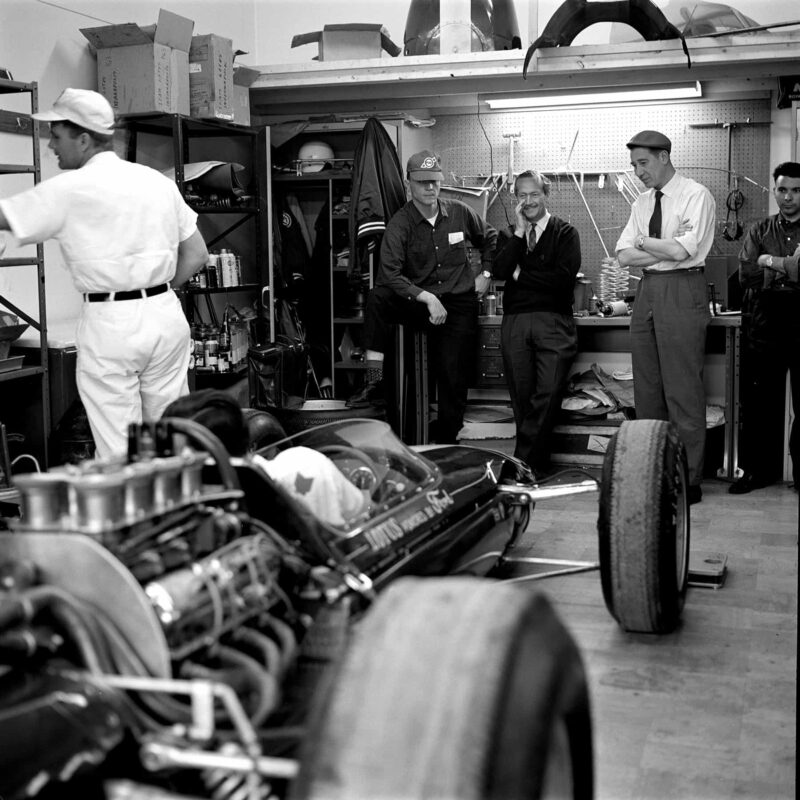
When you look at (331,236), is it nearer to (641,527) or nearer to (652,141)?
(652,141)

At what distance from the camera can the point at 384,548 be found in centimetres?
308

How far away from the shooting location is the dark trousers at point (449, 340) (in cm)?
739

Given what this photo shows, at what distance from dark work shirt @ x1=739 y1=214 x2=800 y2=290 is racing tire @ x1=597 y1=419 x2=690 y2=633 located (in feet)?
9.68

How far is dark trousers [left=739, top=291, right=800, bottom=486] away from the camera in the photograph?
660 centimetres

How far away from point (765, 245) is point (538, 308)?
1405mm

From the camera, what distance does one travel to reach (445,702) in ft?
5.95

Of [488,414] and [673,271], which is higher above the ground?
[673,271]

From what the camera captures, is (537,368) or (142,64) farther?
(537,368)

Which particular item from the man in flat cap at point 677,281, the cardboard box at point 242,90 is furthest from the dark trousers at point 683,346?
the cardboard box at point 242,90

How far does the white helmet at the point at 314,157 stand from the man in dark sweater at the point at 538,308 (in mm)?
1841

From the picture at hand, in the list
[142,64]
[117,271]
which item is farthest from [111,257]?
[142,64]

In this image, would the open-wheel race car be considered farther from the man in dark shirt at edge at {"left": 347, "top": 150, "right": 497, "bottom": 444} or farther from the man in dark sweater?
the man in dark shirt at edge at {"left": 347, "top": 150, "right": 497, "bottom": 444}

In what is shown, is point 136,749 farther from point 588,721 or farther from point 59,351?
point 59,351

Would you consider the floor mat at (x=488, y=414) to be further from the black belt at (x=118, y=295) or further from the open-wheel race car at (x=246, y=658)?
the open-wheel race car at (x=246, y=658)
